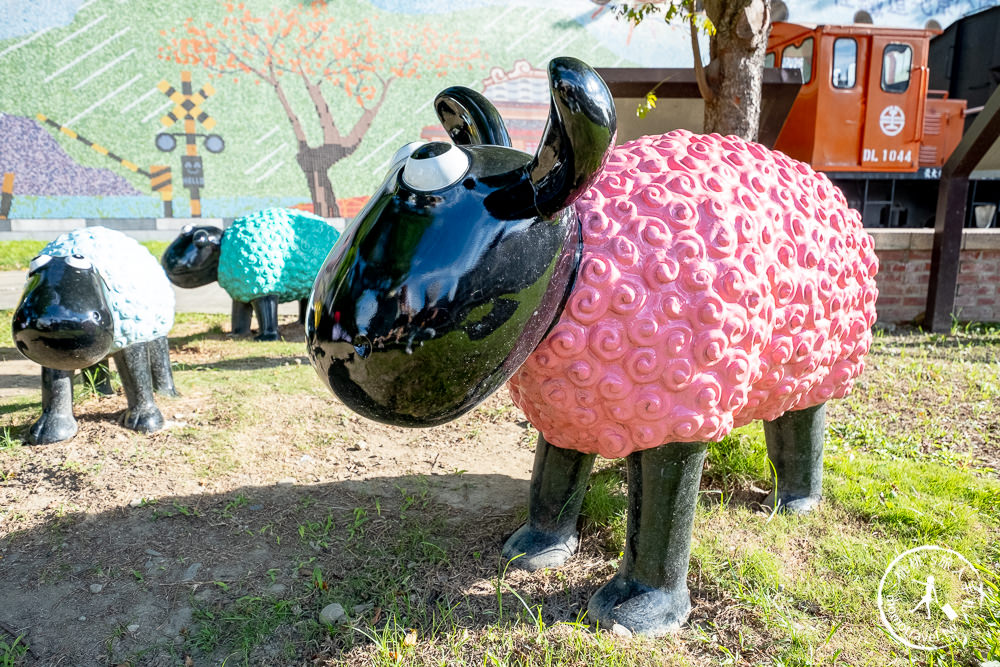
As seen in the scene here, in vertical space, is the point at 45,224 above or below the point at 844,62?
below

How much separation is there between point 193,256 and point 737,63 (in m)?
4.25

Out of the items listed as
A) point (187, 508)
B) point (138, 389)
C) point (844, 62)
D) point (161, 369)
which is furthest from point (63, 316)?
point (844, 62)

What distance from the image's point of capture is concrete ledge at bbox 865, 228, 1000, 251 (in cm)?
577

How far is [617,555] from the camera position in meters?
2.21

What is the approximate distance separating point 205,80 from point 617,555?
11.7 m

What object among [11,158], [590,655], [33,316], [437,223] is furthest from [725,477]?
[11,158]

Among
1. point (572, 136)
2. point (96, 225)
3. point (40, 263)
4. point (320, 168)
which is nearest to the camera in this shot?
point (572, 136)

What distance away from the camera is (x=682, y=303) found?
152 centimetres

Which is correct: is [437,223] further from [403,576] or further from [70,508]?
[70,508]

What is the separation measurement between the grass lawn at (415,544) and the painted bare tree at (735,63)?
5.93ft

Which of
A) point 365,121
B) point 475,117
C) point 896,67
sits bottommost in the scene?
point 475,117

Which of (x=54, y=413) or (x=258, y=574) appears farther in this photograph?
(x=54, y=413)

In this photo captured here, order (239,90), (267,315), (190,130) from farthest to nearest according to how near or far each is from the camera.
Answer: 1. (239,90)
2. (190,130)
3. (267,315)

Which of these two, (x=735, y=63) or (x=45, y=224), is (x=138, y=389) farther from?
(x=45, y=224)
